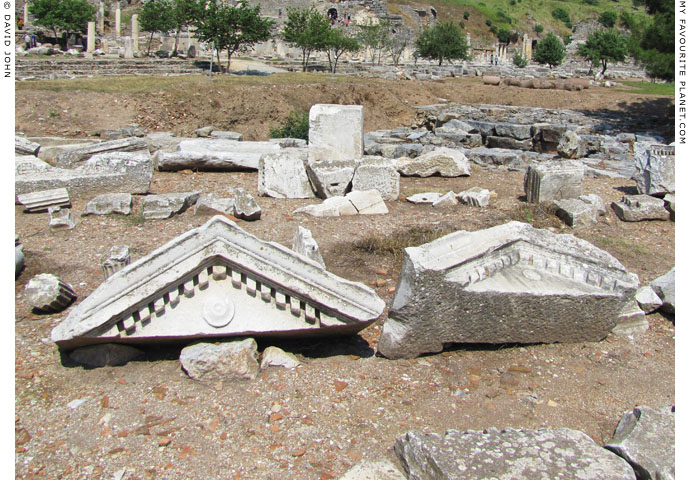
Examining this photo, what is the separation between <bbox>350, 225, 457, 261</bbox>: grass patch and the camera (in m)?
Answer: 5.41

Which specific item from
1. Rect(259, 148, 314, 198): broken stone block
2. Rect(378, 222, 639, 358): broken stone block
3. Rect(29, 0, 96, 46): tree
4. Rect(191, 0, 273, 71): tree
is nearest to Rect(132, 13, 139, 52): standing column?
Rect(29, 0, 96, 46): tree

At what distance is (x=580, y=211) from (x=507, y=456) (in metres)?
5.02

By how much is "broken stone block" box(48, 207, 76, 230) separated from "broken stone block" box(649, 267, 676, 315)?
5.99 metres

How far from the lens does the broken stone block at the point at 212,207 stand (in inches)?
269

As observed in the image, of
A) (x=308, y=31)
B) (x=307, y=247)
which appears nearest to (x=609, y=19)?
(x=308, y=31)

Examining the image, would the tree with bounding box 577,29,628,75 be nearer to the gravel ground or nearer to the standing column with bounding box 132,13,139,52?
the standing column with bounding box 132,13,139,52

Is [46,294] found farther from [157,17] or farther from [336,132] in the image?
[157,17]

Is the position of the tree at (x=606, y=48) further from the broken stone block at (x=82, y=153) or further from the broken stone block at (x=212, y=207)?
the broken stone block at (x=212, y=207)

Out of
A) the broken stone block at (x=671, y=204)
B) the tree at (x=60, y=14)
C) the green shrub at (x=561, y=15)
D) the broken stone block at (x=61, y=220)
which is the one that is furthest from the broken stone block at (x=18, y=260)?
the green shrub at (x=561, y=15)

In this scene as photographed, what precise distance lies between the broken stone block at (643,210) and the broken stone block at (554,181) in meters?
0.78

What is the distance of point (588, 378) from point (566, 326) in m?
0.37

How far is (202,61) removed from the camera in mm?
27281

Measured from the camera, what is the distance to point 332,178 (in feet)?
25.9

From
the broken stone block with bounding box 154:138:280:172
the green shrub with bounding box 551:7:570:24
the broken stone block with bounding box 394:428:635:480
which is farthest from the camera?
the green shrub with bounding box 551:7:570:24
